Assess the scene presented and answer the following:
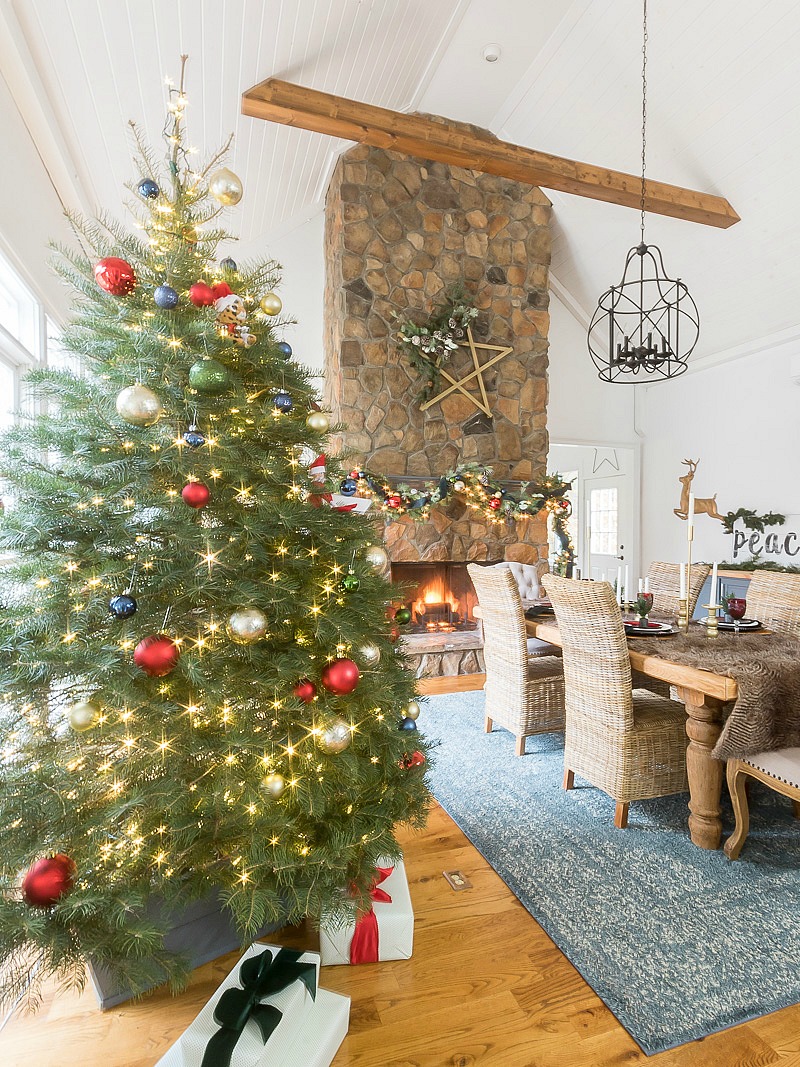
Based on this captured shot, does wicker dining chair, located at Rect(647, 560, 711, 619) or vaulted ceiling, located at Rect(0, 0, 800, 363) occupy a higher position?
vaulted ceiling, located at Rect(0, 0, 800, 363)

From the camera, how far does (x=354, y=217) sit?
16.0 ft

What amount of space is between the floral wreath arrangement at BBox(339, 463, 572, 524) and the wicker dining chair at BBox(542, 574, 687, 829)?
8.10ft

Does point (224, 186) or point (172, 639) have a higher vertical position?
point (224, 186)

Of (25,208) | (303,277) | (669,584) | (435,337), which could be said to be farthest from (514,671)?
(303,277)

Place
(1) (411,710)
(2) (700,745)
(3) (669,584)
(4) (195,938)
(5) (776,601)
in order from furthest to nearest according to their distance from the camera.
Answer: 1. (3) (669,584)
2. (5) (776,601)
3. (2) (700,745)
4. (1) (411,710)
5. (4) (195,938)

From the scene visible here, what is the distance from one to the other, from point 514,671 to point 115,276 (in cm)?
240

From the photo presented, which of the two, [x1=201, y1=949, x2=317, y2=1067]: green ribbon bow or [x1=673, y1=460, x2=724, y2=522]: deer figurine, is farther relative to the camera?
[x1=673, y1=460, x2=724, y2=522]: deer figurine

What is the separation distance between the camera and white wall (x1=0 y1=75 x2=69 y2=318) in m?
2.20

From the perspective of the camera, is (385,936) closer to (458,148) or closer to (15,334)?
(15,334)

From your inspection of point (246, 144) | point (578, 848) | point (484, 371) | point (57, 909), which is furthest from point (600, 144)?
point (57, 909)

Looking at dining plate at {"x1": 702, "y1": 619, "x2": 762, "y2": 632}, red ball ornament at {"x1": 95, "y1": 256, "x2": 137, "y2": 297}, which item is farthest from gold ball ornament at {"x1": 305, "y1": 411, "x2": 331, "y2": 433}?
dining plate at {"x1": 702, "y1": 619, "x2": 762, "y2": 632}

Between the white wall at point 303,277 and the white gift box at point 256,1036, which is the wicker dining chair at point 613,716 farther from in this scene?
the white wall at point 303,277

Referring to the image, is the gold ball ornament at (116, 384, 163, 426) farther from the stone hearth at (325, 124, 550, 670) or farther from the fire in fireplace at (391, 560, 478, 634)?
the fire in fireplace at (391, 560, 478, 634)

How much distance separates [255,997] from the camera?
1.30 m
